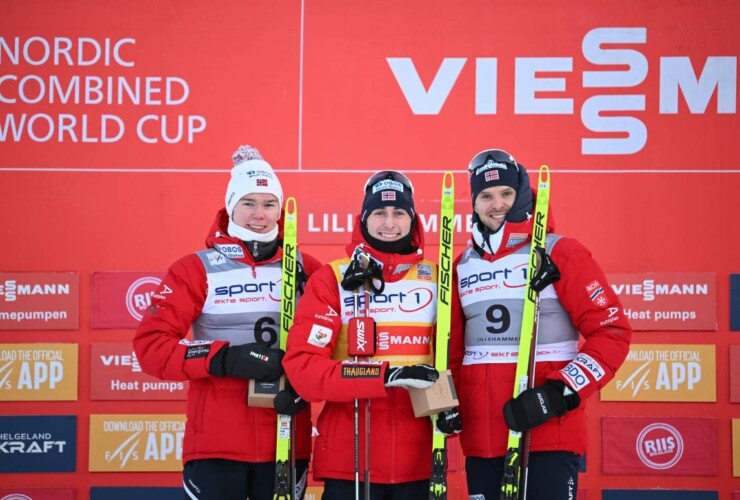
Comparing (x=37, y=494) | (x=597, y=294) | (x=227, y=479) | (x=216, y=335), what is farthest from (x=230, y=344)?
(x=37, y=494)

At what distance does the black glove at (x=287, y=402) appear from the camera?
3064mm

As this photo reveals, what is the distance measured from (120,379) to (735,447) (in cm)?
306

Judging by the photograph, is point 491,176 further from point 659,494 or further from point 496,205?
point 659,494

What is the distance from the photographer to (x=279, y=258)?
11.1 feet

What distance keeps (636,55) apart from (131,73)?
2.53m

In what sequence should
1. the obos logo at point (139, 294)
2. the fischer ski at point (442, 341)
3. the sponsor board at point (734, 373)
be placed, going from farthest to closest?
the obos logo at point (139, 294)
the sponsor board at point (734, 373)
the fischer ski at point (442, 341)

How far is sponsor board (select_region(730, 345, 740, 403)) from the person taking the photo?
4578 millimetres

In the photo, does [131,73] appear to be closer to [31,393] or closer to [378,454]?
[31,393]

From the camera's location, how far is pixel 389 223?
3.12 metres

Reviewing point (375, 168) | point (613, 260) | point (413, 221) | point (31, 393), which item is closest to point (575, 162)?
point (613, 260)

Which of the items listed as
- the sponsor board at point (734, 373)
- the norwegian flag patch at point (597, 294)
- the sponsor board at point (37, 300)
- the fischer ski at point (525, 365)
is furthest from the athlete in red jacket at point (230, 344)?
the sponsor board at point (734, 373)

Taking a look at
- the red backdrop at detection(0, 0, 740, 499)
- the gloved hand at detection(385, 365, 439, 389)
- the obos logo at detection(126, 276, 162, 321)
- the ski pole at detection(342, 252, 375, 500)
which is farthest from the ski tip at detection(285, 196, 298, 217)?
the obos logo at detection(126, 276, 162, 321)

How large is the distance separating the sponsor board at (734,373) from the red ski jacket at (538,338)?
6.06 feet

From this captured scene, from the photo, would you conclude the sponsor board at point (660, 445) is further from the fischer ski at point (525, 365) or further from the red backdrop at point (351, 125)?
the fischer ski at point (525, 365)
